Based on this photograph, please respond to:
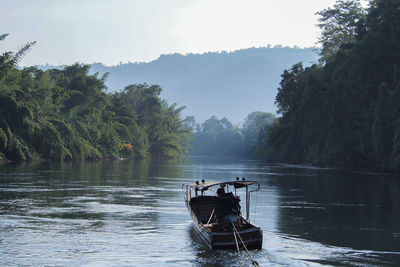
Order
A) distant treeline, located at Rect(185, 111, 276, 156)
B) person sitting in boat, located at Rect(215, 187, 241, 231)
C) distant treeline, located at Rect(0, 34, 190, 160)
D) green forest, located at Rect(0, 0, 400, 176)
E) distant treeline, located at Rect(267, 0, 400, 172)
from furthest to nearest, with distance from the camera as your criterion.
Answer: distant treeline, located at Rect(185, 111, 276, 156) < distant treeline, located at Rect(0, 34, 190, 160) < green forest, located at Rect(0, 0, 400, 176) < distant treeline, located at Rect(267, 0, 400, 172) < person sitting in boat, located at Rect(215, 187, 241, 231)

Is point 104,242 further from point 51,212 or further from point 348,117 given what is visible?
point 348,117

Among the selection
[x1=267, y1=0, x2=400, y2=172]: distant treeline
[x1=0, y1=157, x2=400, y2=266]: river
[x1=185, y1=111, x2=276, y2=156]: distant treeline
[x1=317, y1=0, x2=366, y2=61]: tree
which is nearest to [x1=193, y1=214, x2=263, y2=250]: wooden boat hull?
[x1=0, y1=157, x2=400, y2=266]: river

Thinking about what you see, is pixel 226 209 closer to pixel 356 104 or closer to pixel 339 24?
pixel 356 104

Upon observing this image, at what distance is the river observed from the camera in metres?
15.6

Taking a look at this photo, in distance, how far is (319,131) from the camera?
7225 cm

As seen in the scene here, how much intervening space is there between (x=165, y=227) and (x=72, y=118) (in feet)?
188

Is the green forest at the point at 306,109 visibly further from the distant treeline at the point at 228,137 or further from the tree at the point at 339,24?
the distant treeline at the point at 228,137

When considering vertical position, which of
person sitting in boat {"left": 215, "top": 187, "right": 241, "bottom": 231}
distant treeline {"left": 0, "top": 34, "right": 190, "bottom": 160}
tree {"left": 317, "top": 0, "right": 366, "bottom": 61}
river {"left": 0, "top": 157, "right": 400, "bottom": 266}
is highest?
tree {"left": 317, "top": 0, "right": 366, "bottom": 61}

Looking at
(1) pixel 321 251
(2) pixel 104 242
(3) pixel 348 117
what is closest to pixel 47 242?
(2) pixel 104 242

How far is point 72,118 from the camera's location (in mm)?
75250

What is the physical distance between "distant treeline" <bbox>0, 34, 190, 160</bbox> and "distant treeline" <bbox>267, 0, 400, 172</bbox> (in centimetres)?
2827

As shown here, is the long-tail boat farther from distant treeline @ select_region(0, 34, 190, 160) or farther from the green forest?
distant treeline @ select_region(0, 34, 190, 160)

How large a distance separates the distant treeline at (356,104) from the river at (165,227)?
722 inches

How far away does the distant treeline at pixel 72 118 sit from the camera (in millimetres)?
58594
